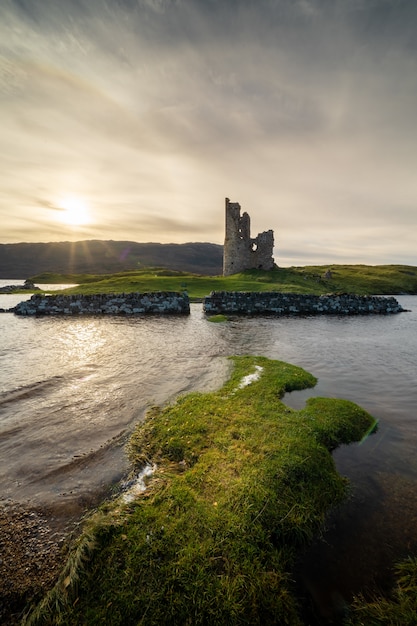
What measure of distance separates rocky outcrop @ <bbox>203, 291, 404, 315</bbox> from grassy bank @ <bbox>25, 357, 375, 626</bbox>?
82.1 ft

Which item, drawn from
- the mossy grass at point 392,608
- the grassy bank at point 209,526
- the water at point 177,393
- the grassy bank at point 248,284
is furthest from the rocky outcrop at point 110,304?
the mossy grass at point 392,608


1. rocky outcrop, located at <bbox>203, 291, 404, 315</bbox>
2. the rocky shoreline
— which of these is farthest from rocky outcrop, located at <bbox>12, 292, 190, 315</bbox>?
the rocky shoreline

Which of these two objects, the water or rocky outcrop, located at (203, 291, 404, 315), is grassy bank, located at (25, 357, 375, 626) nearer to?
the water

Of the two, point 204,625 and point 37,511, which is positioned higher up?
point 204,625

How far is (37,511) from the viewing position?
537cm

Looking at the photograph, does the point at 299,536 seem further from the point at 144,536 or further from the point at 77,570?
the point at 77,570

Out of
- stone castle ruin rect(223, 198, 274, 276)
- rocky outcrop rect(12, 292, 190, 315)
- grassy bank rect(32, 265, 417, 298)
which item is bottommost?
rocky outcrop rect(12, 292, 190, 315)

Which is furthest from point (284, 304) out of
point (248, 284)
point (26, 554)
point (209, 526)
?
point (26, 554)

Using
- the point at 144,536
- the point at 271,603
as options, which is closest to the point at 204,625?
the point at 271,603

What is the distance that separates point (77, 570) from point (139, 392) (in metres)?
6.80

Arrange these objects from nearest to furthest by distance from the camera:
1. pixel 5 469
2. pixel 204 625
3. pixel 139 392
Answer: pixel 204 625, pixel 5 469, pixel 139 392

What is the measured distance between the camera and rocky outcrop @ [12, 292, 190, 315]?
3136cm

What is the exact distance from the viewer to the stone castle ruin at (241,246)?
2530 inches

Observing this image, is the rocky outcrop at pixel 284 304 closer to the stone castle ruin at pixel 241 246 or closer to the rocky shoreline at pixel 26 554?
the rocky shoreline at pixel 26 554
